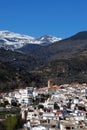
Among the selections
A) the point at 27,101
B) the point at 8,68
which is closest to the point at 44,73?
the point at 8,68

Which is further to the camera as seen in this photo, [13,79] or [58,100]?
[13,79]

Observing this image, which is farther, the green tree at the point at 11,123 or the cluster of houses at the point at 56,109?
the green tree at the point at 11,123

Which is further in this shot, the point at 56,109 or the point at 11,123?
the point at 56,109

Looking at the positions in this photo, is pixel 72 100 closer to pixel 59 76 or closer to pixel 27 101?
pixel 27 101

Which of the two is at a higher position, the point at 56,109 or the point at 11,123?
the point at 56,109

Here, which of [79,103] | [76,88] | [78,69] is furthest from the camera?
[78,69]

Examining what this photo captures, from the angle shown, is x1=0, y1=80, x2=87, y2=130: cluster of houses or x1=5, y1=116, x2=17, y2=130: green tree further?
x1=5, y1=116, x2=17, y2=130: green tree

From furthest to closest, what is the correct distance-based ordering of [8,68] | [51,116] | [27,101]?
1. [8,68]
2. [27,101]
3. [51,116]
